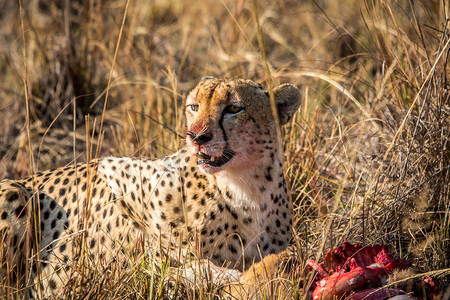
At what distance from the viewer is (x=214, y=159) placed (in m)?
2.40

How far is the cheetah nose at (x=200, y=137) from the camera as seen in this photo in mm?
2307

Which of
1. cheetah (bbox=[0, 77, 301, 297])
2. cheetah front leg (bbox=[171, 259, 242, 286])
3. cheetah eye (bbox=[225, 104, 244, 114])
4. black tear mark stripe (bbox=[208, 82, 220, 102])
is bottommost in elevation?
cheetah front leg (bbox=[171, 259, 242, 286])

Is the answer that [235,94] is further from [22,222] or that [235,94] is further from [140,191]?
[22,222]

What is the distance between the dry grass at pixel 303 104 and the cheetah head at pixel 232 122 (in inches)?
7.8

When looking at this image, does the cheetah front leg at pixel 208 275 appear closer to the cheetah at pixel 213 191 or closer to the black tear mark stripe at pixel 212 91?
the cheetah at pixel 213 191

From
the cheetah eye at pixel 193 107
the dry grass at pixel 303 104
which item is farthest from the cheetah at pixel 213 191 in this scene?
the dry grass at pixel 303 104

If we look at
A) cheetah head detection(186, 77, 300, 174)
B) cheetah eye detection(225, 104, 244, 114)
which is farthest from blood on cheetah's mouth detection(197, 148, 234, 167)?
cheetah eye detection(225, 104, 244, 114)

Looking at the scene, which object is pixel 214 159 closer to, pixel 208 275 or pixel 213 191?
pixel 213 191

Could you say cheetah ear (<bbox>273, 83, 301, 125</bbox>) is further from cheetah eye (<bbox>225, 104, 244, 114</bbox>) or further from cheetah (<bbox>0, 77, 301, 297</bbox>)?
Answer: cheetah eye (<bbox>225, 104, 244, 114</bbox>)

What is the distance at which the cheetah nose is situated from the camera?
2.31 m

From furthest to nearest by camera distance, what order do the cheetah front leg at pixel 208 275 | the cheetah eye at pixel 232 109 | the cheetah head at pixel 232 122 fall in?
the cheetah eye at pixel 232 109
the cheetah head at pixel 232 122
the cheetah front leg at pixel 208 275

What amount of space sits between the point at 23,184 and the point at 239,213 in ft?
3.92

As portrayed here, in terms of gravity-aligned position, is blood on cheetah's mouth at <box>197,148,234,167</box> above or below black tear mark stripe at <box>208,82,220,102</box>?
below

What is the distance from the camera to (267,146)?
2.53 m
